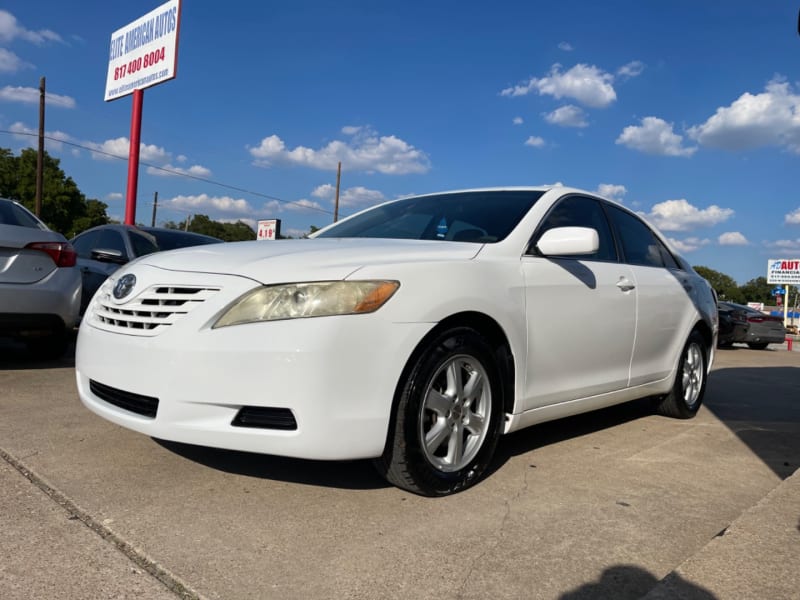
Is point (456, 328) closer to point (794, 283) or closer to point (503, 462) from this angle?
point (503, 462)

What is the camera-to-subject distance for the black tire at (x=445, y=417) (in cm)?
265

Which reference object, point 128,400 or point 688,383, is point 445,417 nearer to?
point 128,400

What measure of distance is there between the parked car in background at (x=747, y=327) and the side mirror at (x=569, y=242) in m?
16.1

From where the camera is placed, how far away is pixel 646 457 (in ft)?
12.2

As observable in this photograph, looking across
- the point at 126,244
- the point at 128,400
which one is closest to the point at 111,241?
the point at 126,244

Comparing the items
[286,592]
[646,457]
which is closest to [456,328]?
[286,592]

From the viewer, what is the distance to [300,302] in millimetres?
2500

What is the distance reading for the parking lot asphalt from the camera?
2000 millimetres

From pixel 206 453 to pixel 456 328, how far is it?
1443 mm

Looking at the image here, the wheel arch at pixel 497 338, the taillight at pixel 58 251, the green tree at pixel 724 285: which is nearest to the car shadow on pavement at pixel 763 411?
the wheel arch at pixel 497 338

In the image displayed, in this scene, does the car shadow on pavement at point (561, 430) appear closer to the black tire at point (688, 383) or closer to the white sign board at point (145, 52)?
the black tire at point (688, 383)

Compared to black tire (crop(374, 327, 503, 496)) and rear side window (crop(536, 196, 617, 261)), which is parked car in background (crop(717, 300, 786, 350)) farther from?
black tire (crop(374, 327, 503, 496))

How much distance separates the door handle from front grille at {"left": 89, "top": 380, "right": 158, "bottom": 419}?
2.69 metres

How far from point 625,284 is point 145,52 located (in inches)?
628
